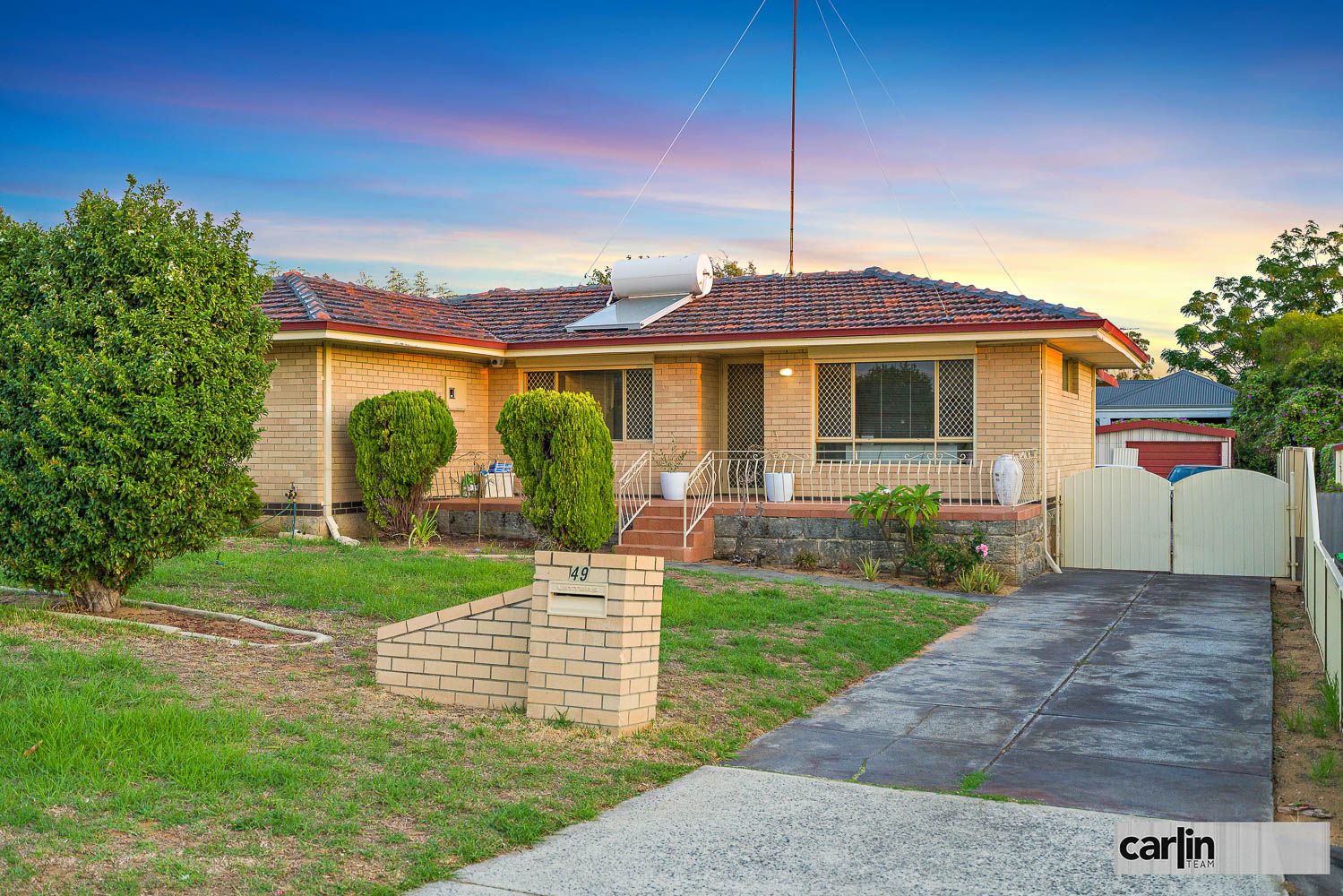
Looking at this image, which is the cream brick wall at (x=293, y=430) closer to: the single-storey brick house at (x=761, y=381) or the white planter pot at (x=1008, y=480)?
the single-storey brick house at (x=761, y=381)

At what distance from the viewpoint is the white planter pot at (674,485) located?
16720 millimetres

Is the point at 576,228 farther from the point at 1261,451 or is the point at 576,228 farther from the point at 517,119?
the point at 1261,451

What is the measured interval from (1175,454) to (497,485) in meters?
24.3

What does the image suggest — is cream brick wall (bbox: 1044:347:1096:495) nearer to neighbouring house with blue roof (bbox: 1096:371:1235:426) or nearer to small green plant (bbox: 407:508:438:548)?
small green plant (bbox: 407:508:438:548)

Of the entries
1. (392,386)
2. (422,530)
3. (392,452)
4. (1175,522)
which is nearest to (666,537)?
(422,530)

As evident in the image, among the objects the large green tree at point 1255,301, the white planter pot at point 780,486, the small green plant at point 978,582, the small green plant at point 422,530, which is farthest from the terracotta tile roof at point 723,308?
the large green tree at point 1255,301

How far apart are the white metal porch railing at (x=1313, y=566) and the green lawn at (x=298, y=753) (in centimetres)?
328

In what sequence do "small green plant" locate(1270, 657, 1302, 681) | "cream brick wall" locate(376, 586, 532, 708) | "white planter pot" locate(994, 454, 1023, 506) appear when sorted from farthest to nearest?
"white planter pot" locate(994, 454, 1023, 506), "small green plant" locate(1270, 657, 1302, 681), "cream brick wall" locate(376, 586, 532, 708)

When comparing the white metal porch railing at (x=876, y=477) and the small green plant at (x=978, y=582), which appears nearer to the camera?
the small green plant at (x=978, y=582)

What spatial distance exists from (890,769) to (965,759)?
1.65 ft

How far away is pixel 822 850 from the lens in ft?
15.4

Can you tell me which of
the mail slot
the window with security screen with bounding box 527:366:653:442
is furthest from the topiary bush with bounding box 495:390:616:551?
the mail slot

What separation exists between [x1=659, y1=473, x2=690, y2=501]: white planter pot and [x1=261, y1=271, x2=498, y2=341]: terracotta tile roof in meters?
4.00

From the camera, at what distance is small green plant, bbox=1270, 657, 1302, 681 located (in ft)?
29.1
